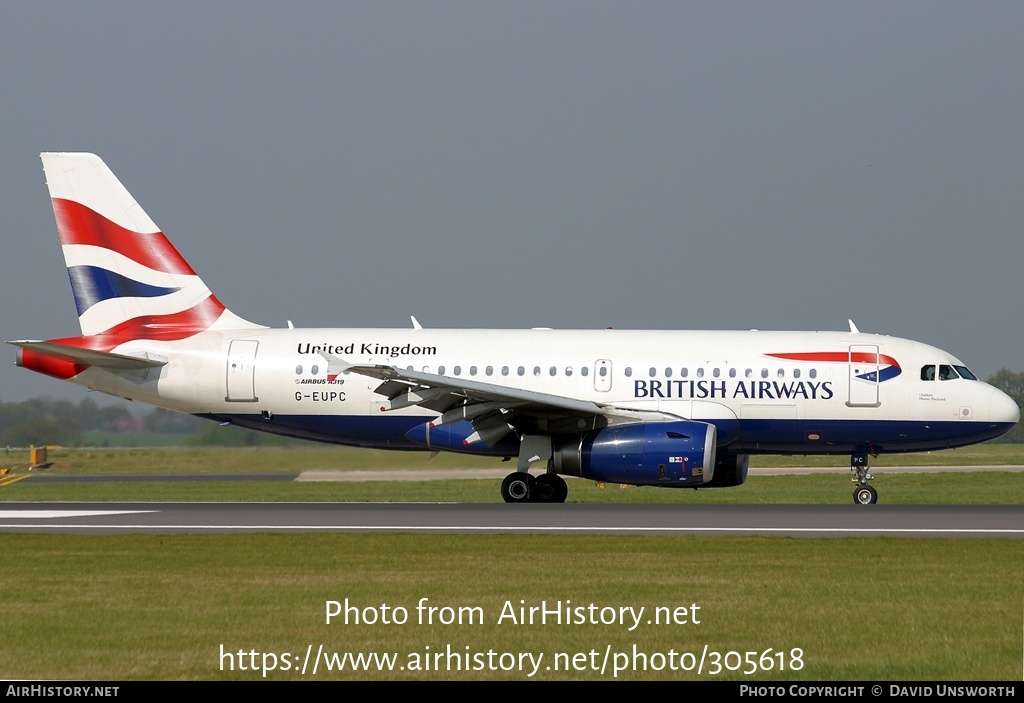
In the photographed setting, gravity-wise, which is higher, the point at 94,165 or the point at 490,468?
the point at 94,165

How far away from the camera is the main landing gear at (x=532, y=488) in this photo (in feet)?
84.7

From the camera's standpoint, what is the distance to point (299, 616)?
11531mm

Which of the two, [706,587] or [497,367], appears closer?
[706,587]

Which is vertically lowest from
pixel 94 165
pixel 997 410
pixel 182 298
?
pixel 997 410

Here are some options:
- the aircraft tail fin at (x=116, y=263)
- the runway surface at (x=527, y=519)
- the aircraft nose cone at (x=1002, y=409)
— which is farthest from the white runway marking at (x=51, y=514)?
the aircraft nose cone at (x=1002, y=409)

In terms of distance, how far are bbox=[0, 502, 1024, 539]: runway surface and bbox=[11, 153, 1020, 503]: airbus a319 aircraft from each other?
6.47 feet

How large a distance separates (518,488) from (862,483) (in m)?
6.84

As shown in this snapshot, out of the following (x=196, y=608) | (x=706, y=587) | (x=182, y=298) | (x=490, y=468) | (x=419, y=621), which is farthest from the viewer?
(x=490, y=468)

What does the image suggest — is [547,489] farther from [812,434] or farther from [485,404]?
[812,434]

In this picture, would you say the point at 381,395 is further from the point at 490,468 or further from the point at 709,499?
the point at 490,468

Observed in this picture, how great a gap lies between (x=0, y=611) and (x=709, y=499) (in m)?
19.5

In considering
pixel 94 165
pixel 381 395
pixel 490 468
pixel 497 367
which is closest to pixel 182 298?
pixel 94 165

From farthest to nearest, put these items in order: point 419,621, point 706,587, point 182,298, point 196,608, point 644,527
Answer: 1. point 182,298
2. point 644,527
3. point 706,587
4. point 196,608
5. point 419,621

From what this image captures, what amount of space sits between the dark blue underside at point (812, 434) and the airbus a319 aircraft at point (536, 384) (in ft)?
0.10
